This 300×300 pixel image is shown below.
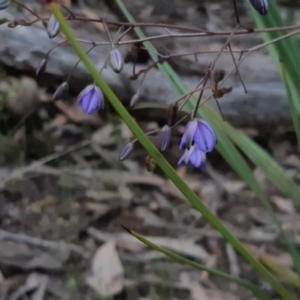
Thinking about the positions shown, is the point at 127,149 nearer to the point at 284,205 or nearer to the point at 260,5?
the point at 260,5

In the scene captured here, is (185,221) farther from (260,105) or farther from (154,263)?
(260,105)

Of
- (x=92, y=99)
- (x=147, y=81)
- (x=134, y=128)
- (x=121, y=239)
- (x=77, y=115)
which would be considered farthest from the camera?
(x=77, y=115)

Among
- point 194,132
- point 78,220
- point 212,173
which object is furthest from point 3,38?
point 194,132

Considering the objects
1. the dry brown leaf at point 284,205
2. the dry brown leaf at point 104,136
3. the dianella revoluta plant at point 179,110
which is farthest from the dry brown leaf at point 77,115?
the dianella revoluta plant at point 179,110

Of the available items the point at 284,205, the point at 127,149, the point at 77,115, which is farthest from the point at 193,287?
the point at 77,115

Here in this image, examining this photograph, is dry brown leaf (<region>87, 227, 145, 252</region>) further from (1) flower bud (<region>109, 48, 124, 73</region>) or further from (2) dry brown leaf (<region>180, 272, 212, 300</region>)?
(1) flower bud (<region>109, 48, 124, 73</region>)
